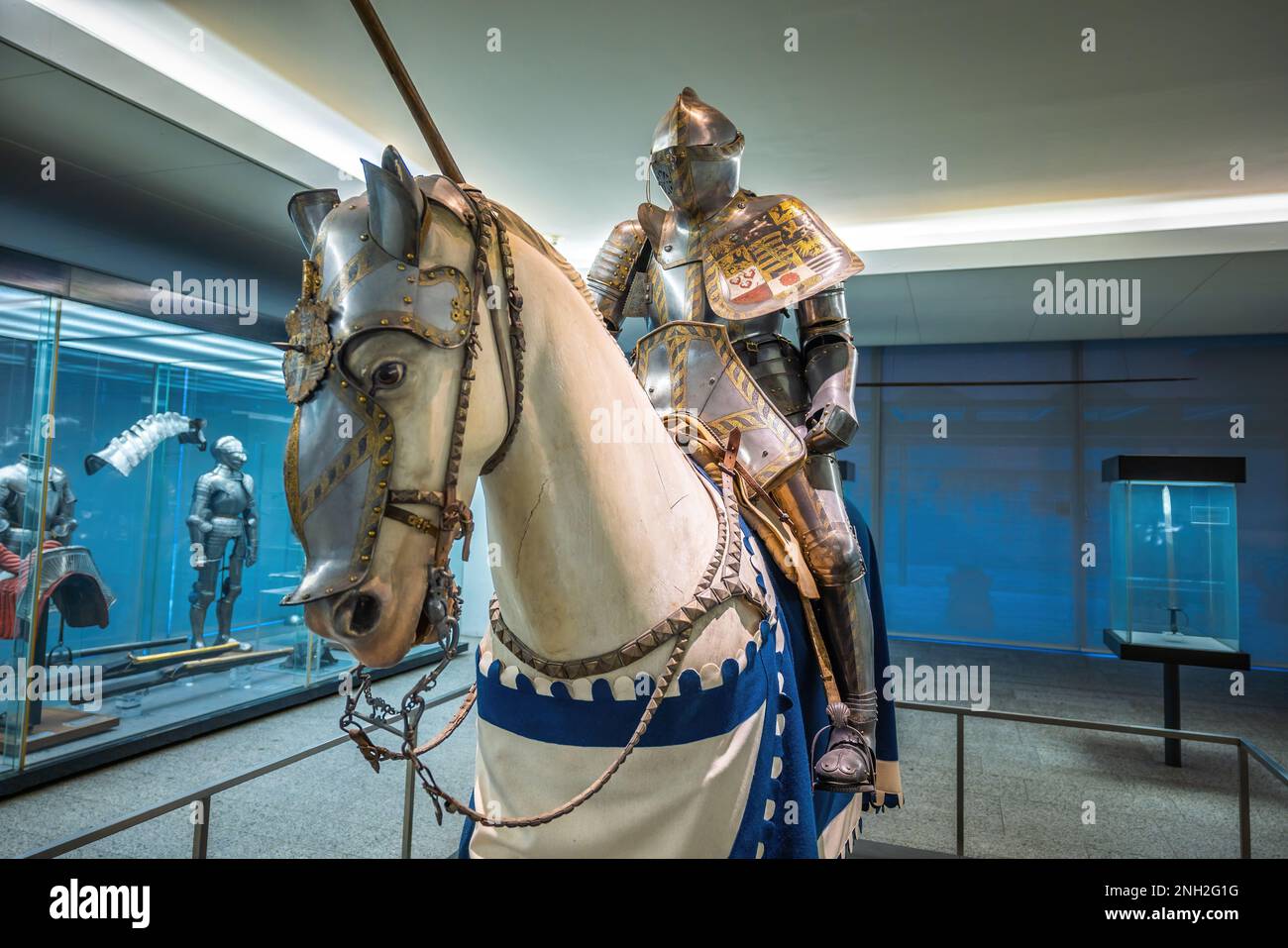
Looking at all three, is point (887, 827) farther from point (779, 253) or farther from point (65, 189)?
point (65, 189)

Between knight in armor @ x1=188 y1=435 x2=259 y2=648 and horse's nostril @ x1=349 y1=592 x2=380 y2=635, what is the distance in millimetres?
4786

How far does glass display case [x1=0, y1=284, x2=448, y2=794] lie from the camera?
3.58m

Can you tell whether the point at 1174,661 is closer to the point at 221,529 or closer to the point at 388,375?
the point at 388,375

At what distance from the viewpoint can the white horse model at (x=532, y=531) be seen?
2.93 feet

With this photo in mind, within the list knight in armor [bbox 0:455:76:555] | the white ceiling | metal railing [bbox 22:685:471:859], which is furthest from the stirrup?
knight in armor [bbox 0:455:76:555]

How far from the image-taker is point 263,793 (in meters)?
3.56

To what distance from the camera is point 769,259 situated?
2.07m

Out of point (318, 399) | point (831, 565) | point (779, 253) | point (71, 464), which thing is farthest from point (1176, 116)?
point (71, 464)

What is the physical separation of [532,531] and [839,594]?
1.11 meters


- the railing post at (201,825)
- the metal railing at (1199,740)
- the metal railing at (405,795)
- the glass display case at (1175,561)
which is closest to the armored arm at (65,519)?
the metal railing at (405,795)

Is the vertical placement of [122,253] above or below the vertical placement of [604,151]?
below

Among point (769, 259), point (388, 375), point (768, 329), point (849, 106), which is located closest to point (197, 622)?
point (768, 329)

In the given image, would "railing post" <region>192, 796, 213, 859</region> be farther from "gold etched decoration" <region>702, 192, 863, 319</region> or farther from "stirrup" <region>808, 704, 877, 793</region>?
"gold etched decoration" <region>702, 192, 863, 319</region>

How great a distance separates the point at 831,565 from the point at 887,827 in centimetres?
236
